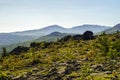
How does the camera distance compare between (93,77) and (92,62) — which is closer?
(93,77)

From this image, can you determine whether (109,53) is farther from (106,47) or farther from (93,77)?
(93,77)

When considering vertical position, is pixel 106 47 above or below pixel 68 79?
above

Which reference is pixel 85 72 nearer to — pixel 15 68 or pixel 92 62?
pixel 92 62

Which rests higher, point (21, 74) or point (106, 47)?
point (106, 47)

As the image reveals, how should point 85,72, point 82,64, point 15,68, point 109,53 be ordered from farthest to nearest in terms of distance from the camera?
1. point 15,68
2. point 109,53
3. point 82,64
4. point 85,72

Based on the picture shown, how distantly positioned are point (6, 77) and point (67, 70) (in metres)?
6.55

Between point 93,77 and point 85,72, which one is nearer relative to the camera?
point 93,77

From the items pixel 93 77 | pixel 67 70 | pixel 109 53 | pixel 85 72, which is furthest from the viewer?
pixel 109 53

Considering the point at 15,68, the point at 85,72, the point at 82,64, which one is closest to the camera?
the point at 85,72

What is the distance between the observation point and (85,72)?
25281 mm

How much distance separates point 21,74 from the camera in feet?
93.1

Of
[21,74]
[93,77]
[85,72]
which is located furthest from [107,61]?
[21,74]

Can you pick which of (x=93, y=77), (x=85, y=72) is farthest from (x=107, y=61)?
(x=93, y=77)

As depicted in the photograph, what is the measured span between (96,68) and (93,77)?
141 inches
